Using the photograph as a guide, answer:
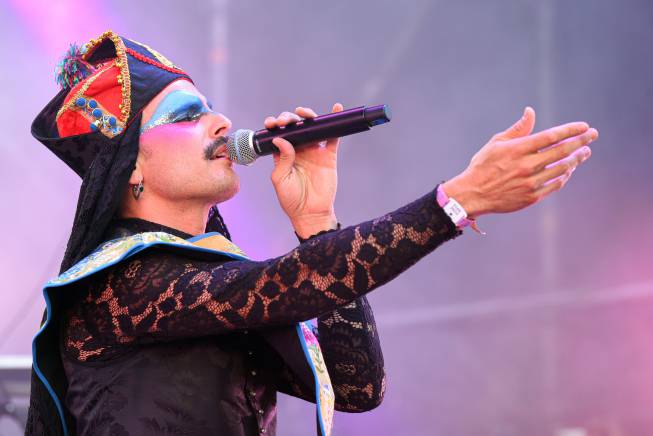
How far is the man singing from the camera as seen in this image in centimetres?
128

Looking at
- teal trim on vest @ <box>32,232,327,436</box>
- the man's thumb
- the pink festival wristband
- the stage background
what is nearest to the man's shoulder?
teal trim on vest @ <box>32,232,327,436</box>

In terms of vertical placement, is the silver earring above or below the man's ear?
below

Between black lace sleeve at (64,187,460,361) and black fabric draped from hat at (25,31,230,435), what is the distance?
0.14m

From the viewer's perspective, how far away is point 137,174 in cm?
181

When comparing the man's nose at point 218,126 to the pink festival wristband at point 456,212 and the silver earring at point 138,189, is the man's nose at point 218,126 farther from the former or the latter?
the pink festival wristband at point 456,212

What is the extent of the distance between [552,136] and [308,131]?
613 millimetres

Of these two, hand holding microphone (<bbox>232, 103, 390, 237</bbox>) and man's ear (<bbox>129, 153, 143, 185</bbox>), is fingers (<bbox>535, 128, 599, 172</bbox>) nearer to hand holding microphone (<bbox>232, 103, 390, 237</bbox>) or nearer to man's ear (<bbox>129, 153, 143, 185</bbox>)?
hand holding microphone (<bbox>232, 103, 390, 237</bbox>)

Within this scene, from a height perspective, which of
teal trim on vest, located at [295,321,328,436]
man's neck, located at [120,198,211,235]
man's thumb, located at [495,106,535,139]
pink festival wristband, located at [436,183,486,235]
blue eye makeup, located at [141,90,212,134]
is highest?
blue eye makeup, located at [141,90,212,134]

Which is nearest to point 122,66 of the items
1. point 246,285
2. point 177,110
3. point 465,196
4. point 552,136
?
point 177,110

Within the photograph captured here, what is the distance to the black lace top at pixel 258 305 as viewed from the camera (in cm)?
131

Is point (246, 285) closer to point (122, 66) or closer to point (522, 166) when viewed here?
point (522, 166)

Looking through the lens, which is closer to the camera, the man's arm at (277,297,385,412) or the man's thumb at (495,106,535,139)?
the man's thumb at (495,106,535,139)

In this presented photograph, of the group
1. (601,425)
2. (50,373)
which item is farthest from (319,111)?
(50,373)

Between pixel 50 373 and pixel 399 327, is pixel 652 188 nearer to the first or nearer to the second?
pixel 399 327
